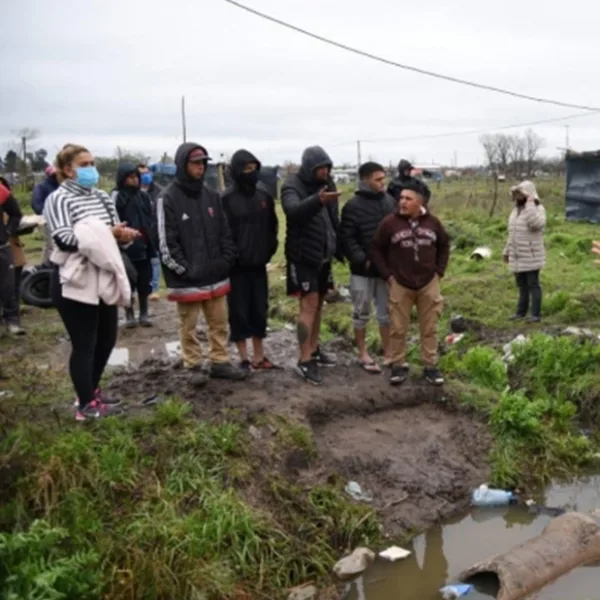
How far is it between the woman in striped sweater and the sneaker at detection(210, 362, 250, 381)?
1.02 meters

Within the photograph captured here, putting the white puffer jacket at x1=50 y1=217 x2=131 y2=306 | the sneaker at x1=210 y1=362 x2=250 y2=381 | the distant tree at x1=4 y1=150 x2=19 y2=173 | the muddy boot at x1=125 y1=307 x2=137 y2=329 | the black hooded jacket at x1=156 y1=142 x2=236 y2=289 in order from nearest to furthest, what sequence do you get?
the white puffer jacket at x1=50 y1=217 x2=131 y2=306 < the black hooded jacket at x1=156 y1=142 x2=236 y2=289 < the sneaker at x1=210 y1=362 x2=250 y2=381 < the muddy boot at x1=125 y1=307 x2=137 y2=329 < the distant tree at x1=4 y1=150 x2=19 y2=173

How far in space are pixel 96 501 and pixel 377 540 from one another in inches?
70.7

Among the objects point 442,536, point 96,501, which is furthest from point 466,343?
point 96,501

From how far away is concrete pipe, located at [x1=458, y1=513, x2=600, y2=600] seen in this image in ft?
12.6

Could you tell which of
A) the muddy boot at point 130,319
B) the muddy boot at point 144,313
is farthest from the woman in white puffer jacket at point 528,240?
the muddy boot at point 130,319

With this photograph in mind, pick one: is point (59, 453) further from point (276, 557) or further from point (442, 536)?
point (442, 536)

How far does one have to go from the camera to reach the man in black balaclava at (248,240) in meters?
5.79

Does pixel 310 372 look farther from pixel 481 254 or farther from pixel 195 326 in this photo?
pixel 481 254

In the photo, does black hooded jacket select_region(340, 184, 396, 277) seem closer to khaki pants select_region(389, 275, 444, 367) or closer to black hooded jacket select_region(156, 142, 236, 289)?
khaki pants select_region(389, 275, 444, 367)

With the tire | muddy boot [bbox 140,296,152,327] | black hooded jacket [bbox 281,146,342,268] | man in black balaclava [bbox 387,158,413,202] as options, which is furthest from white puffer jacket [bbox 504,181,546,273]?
the tire

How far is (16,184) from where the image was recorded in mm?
30750

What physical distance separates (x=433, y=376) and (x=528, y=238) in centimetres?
291

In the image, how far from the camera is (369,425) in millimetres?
5750

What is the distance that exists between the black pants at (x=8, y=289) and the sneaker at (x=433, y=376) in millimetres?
4624
